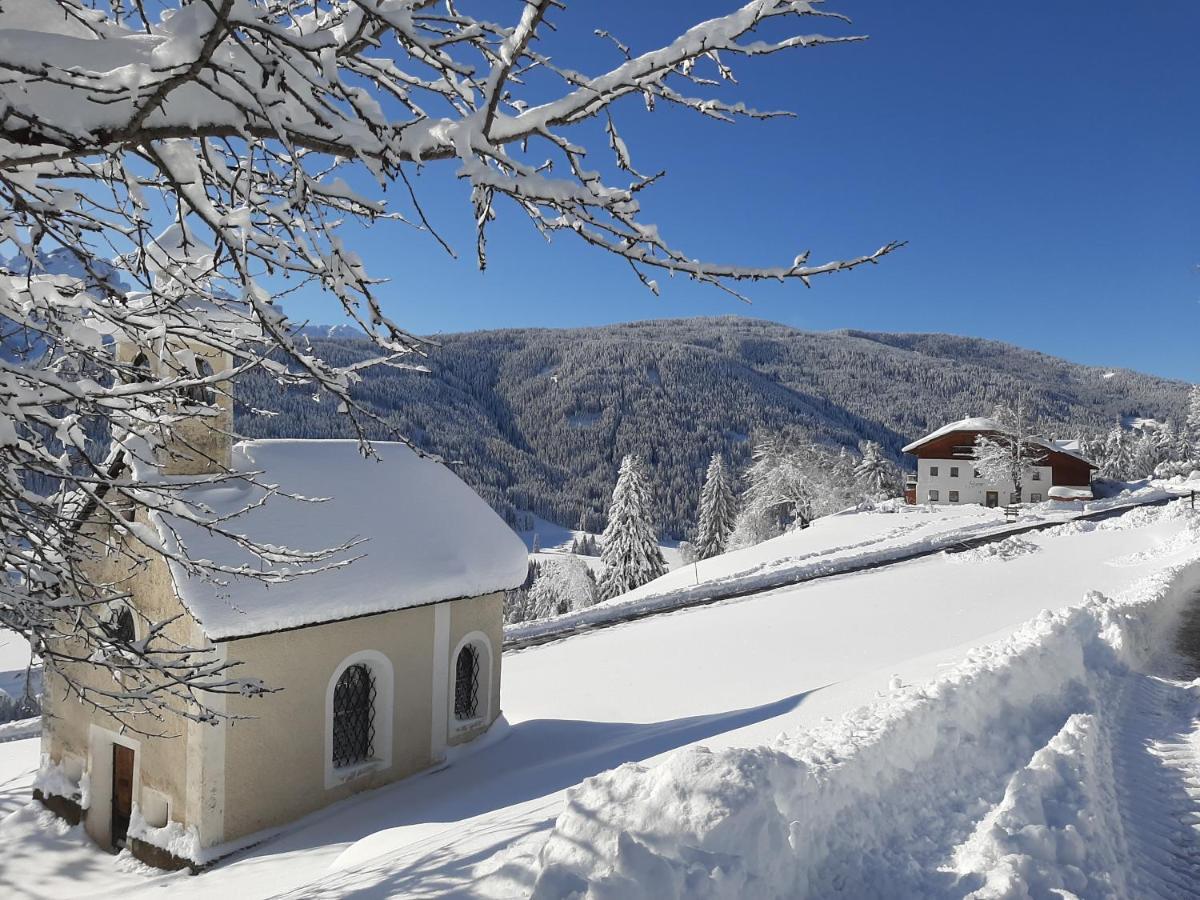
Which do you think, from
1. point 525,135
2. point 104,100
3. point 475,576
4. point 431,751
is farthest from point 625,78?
point 431,751

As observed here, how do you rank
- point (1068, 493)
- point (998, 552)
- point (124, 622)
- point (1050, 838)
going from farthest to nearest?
point (1068, 493) < point (998, 552) < point (124, 622) < point (1050, 838)

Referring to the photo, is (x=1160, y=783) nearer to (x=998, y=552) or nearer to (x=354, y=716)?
(x=354, y=716)

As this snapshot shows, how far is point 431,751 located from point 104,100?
32.5 ft

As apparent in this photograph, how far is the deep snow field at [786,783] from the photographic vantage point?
156 inches

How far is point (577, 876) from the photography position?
3.55 m

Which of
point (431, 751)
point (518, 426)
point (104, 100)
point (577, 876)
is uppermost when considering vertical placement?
point (518, 426)

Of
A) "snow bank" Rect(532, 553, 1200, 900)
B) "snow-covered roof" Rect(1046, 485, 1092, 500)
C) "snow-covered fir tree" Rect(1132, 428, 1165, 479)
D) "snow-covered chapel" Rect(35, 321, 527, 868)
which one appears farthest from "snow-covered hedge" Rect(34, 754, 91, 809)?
"snow-covered fir tree" Rect(1132, 428, 1165, 479)

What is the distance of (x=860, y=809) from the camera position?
508 centimetres

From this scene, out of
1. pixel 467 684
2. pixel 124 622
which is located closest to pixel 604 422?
pixel 467 684

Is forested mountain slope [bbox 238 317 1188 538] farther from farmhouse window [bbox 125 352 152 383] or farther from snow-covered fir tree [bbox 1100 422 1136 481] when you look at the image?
farmhouse window [bbox 125 352 152 383]

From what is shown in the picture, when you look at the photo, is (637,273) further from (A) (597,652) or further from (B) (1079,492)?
(B) (1079,492)

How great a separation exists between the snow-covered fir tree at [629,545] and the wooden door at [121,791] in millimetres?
37547

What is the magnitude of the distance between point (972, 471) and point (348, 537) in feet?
174

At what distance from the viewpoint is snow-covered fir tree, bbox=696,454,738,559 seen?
5812 centimetres
